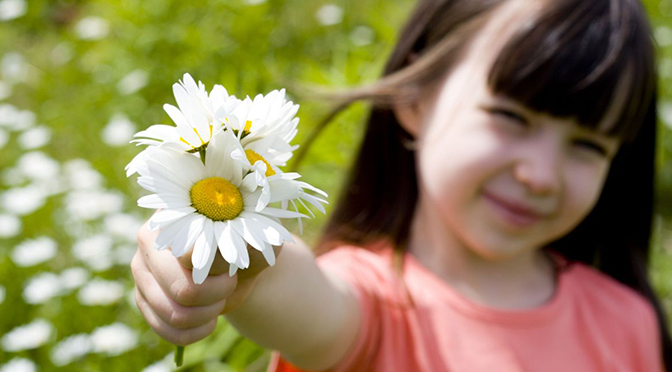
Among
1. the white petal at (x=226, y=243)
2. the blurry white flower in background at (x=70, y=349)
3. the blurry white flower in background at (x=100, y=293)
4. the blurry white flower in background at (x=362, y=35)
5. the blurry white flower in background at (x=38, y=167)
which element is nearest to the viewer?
the white petal at (x=226, y=243)

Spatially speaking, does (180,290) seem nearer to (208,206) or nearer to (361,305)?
(208,206)

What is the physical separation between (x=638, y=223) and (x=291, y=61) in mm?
1065

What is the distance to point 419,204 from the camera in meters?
1.15

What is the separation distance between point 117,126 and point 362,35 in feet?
2.40

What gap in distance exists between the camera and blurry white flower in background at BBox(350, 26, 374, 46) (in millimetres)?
2145

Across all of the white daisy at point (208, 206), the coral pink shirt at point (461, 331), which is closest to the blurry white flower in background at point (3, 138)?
the coral pink shirt at point (461, 331)

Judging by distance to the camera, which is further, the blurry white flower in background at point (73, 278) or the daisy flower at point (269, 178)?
the blurry white flower in background at point (73, 278)

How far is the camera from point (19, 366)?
135 centimetres

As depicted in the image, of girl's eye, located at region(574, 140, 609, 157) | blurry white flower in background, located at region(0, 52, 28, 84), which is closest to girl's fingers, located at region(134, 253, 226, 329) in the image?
girl's eye, located at region(574, 140, 609, 157)

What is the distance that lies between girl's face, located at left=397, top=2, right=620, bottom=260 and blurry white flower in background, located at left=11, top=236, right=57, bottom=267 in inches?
36.5

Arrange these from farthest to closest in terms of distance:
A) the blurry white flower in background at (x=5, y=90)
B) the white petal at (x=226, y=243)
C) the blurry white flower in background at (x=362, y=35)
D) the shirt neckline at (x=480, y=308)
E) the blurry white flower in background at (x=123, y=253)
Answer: the blurry white flower in background at (x=5, y=90) < the blurry white flower in background at (x=362, y=35) < the blurry white flower in background at (x=123, y=253) < the shirt neckline at (x=480, y=308) < the white petal at (x=226, y=243)

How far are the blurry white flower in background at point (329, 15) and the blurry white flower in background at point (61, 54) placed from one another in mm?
803

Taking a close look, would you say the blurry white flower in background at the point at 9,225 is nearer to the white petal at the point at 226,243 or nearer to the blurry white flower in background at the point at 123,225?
the blurry white flower in background at the point at 123,225

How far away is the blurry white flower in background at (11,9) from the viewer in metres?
2.73
